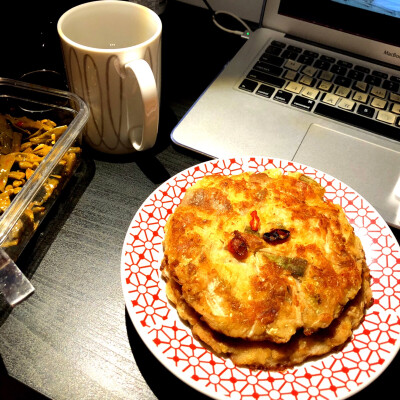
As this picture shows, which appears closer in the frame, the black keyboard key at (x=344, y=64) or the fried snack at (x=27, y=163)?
the fried snack at (x=27, y=163)

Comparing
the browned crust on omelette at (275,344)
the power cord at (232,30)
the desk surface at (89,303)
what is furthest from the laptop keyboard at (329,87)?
the browned crust on omelette at (275,344)

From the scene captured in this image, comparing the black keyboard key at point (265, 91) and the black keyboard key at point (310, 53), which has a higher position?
the black keyboard key at point (310, 53)

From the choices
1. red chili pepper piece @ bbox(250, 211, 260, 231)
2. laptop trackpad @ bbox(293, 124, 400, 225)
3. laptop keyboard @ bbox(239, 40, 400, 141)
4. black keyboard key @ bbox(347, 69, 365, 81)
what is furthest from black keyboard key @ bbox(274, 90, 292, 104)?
red chili pepper piece @ bbox(250, 211, 260, 231)

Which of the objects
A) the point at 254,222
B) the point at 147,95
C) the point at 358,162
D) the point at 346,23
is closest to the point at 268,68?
the point at 346,23

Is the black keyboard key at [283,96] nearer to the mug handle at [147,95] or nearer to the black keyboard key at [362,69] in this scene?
the black keyboard key at [362,69]

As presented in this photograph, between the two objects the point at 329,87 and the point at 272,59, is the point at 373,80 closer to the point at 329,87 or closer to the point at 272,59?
the point at 329,87

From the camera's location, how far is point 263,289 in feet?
2.26

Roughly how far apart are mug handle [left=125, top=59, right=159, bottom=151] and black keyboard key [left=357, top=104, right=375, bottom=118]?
590 millimetres

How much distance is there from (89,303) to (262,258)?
0.36 metres

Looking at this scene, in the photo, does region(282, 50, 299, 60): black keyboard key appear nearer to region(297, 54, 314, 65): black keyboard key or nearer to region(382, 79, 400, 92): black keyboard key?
region(297, 54, 314, 65): black keyboard key

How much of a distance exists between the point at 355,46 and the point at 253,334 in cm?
103

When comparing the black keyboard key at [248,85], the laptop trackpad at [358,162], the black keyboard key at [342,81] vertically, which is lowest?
the laptop trackpad at [358,162]

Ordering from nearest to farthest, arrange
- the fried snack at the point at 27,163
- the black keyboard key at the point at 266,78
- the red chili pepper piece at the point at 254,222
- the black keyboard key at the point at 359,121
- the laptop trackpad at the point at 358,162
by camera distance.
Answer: the red chili pepper piece at the point at 254,222 → the fried snack at the point at 27,163 → the laptop trackpad at the point at 358,162 → the black keyboard key at the point at 359,121 → the black keyboard key at the point at 266,78

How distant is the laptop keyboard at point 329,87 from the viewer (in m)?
1.16
